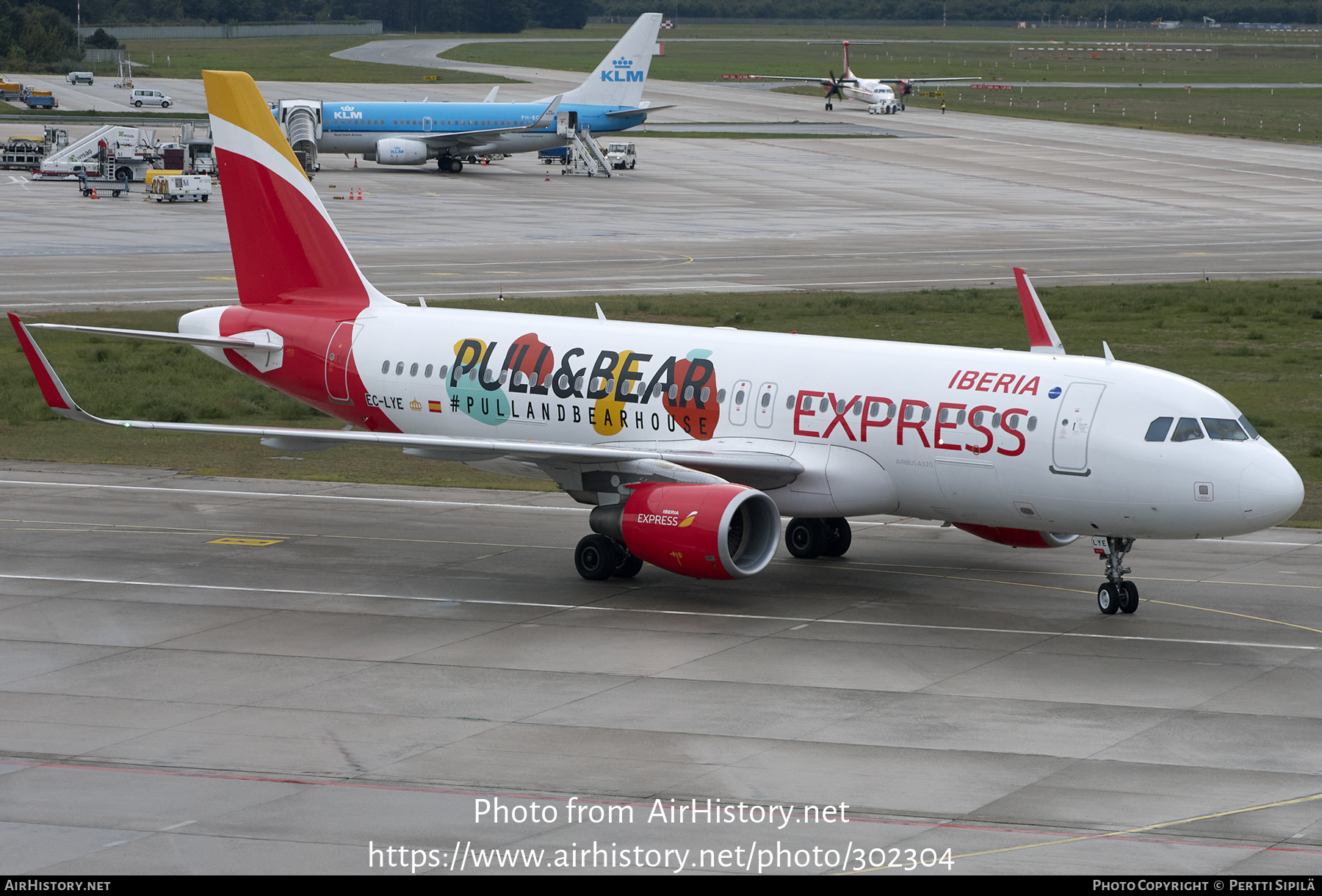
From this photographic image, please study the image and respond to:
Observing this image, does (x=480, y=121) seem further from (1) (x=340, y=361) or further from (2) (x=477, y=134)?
(1) (x=340, y=361)

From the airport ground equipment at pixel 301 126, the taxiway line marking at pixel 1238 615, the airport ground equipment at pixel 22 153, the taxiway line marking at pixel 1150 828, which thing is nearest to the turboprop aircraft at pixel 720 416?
the taxiway line marking at pixel 1238 615

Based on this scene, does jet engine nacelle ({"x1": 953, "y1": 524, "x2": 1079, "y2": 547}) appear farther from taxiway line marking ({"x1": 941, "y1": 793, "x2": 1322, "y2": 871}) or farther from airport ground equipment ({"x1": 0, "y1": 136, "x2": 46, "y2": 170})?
airport ground equipment ({"x1": 0, "y1": 136, "x2": 46, "y2": 170})

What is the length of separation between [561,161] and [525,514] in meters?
90.2

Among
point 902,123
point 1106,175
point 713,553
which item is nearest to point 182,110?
point 902,123

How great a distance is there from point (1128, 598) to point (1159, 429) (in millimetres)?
3140

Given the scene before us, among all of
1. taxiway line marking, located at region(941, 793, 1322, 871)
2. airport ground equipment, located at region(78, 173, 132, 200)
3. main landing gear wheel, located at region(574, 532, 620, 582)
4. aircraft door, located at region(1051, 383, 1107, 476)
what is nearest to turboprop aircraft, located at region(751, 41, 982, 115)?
airport ground equipment, located at region(78, 173, 132, 200)

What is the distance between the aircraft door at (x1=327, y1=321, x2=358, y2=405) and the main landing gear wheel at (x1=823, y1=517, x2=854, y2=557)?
10189mm

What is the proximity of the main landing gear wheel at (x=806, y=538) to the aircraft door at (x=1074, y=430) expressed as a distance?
6168 mm

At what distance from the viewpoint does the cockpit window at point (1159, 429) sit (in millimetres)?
25719

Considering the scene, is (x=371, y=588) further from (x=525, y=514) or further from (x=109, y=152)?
(x=109, y=152)

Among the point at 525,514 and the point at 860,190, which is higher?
the point at 860,190

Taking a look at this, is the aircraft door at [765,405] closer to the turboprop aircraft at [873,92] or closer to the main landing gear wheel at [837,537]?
the main landing gear wheel at [837,537]

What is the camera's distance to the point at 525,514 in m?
36.1

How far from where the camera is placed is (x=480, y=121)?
114 meters
